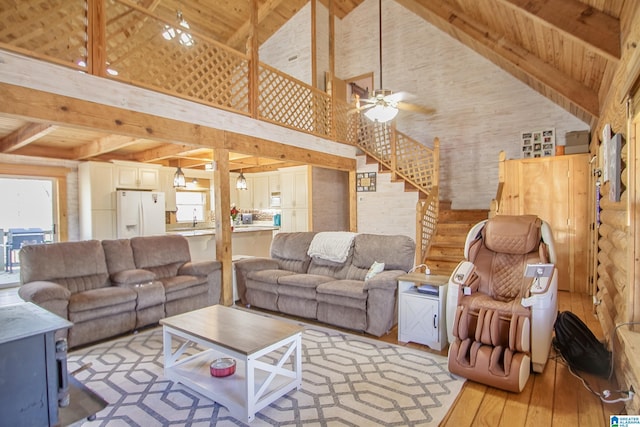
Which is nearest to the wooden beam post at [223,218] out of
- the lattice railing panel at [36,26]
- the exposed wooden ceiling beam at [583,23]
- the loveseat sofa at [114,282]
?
the loveseat sofa at [114,282]

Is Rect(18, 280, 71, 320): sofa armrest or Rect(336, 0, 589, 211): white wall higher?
Rect(336, 0, 589, 211): white wall

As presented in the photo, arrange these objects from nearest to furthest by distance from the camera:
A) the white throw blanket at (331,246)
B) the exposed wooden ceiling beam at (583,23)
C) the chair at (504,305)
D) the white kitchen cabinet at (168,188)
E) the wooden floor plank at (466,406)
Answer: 1. the wooden floor plank at (466,406)
2. the chair at (504,305)
3. the exposed wooden ceiling beam at (583,23)
4. the white throw blanket at (331,246)
5. the white kitchen cabinet at (168,188)

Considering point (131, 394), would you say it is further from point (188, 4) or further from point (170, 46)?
point (188, 4)

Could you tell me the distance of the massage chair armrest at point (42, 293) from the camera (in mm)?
2996

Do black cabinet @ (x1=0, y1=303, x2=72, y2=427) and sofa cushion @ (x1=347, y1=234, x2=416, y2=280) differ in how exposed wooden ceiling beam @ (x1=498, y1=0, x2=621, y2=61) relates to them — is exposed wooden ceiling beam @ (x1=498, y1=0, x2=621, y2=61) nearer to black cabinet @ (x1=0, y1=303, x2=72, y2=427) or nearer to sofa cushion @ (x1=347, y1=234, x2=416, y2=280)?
sofa cushion @ (x1=347, y1=234, x2=416, y2=280)

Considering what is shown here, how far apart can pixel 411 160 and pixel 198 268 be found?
446 centimetres

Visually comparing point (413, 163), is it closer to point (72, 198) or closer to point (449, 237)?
point (449, 237)

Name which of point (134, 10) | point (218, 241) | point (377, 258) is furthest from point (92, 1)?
point (377, 258)

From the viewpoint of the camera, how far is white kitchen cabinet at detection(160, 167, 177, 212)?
7.34m

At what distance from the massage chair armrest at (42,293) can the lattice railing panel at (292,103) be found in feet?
10.6

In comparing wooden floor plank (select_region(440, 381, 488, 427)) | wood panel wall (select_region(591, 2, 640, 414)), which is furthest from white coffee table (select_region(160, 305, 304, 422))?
wood panel wall (select_region(591, 2, 640, 414))

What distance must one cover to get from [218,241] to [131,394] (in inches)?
91.9

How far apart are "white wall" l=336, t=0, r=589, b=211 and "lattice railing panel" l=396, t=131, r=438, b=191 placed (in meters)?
0.66

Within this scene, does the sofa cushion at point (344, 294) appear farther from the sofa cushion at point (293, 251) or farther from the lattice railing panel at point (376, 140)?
the lattice railing panel at point (376, 140)
